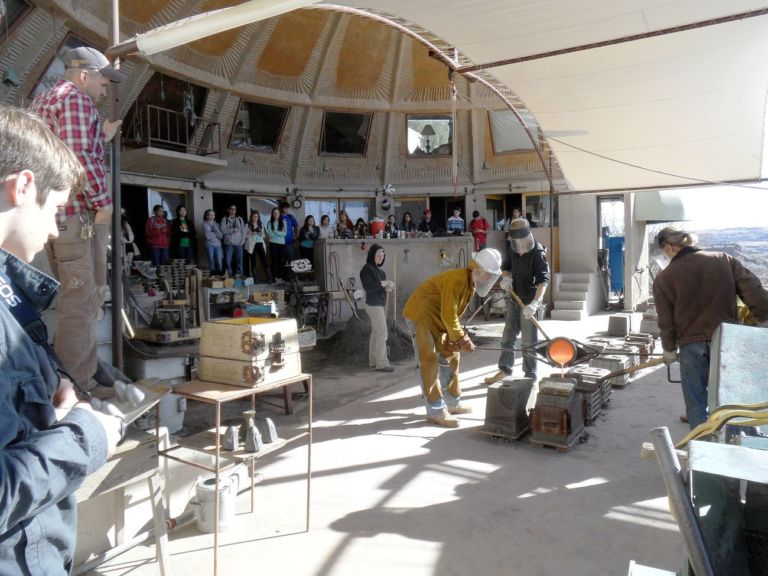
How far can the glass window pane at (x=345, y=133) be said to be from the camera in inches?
656

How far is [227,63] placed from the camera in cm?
1376

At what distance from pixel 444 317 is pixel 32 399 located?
15.6ft

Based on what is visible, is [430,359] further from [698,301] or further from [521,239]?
[698,301]

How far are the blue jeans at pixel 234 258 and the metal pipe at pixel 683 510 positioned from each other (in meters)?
12.9

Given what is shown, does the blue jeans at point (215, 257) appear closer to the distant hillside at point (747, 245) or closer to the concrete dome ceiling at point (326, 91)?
the concrete dome ceiling at point (326, 91)

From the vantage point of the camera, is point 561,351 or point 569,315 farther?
point 569,315

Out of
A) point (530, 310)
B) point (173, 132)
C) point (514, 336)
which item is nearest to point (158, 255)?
point (173, 132)

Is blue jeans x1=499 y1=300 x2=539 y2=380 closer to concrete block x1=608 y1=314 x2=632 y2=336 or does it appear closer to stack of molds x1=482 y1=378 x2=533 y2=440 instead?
stack of molds x1=482 y1=378 x2=533 y2=440

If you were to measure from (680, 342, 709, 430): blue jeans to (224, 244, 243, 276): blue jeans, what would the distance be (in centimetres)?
1089

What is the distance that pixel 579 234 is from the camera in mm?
16797

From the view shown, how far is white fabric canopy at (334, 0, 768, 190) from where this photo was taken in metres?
5.82

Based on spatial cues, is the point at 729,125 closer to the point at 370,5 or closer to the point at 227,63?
the point at 370,5

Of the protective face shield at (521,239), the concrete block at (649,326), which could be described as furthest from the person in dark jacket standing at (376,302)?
the concrete block at (649,326)

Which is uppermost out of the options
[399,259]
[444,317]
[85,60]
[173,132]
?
[173,132]
